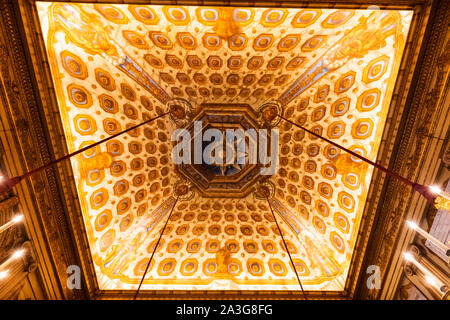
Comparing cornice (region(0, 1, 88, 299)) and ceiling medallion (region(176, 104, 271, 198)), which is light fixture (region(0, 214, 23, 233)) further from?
ceiling medallion (region(176, 104, 271, 198))

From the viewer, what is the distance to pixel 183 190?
29.9 ft

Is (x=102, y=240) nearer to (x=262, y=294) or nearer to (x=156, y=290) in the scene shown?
(x=156, y=290)

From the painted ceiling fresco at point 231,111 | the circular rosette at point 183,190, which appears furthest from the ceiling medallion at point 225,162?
the painted ceiling fresco at point 231,111

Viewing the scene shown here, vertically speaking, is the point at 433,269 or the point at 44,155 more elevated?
the point at 44,155

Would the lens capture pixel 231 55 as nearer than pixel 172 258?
Yes

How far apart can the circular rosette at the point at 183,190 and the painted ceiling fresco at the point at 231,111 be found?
13cm

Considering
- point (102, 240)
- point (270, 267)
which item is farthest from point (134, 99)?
point (270, 267)

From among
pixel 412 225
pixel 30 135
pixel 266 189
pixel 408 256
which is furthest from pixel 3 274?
pixel 408 256

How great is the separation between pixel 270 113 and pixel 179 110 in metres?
3.66

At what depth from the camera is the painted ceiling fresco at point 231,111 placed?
5.55 metres

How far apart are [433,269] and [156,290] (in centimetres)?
869

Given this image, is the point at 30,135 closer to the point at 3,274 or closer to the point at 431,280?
the point at 3,274
